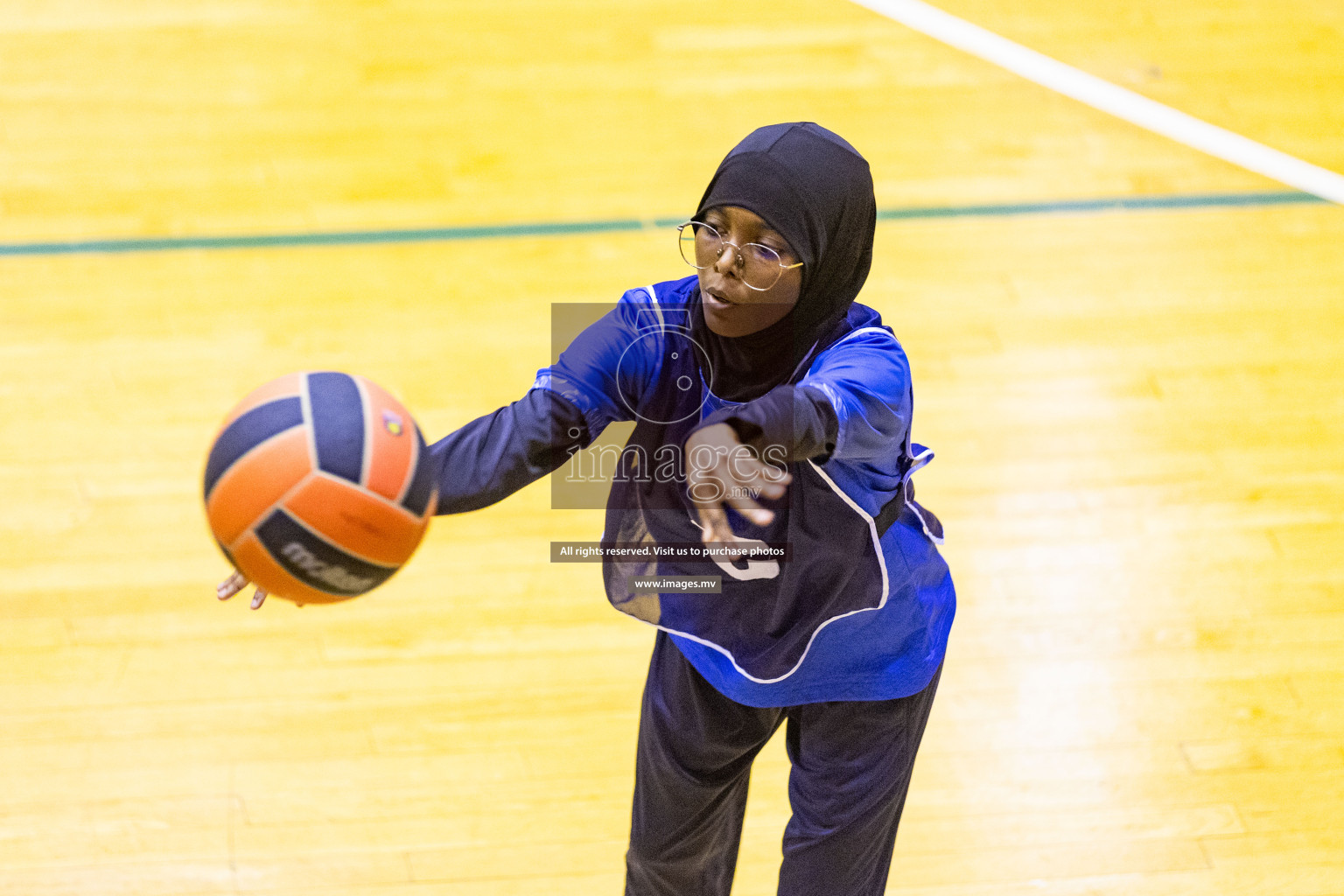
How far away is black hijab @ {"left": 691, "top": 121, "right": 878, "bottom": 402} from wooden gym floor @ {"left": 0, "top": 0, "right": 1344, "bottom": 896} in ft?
3.74

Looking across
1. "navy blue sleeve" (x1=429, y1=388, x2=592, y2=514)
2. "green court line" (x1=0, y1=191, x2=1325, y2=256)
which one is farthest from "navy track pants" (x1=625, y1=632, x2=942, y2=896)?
"green court line" (x1=0, y1=191, x2=1325, y2=256)

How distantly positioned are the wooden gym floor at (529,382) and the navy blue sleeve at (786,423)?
1254 millimetres

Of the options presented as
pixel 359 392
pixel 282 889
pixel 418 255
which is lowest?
pixel 282 889

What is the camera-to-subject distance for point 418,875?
8.01ft

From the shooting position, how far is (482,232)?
151 inches

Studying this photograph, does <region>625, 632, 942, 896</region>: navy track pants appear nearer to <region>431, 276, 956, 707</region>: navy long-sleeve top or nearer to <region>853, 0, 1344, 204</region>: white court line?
<region>431, 276, 956, 707</region>: navy long-sleeve top

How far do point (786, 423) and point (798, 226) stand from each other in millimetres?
287

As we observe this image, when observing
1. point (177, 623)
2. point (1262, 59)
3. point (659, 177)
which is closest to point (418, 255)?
point (659, 177)

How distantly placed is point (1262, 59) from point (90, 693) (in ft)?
12.9

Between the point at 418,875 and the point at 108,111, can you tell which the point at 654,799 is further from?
the point at 108,111

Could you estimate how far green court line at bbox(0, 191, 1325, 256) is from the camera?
377cm

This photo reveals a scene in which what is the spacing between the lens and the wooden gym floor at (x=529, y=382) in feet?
8.37

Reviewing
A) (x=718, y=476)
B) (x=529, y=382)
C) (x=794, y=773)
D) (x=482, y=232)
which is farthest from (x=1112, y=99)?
(x=718, y=476)

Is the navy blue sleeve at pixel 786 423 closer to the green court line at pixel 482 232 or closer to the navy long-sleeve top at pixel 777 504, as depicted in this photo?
the navy long-sleeve top at pixel 777 504
